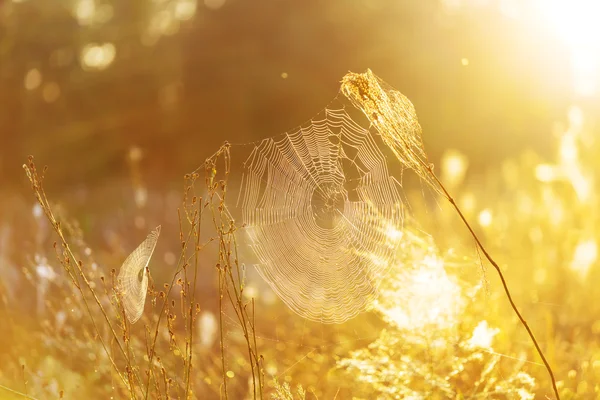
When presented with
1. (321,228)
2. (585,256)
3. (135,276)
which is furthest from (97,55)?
(585,256)

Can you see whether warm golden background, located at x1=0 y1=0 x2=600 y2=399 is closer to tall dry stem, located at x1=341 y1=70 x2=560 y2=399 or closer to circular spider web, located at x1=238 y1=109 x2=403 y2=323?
circular spider web, located at x1=238 y1=109 x2=403 y2=323

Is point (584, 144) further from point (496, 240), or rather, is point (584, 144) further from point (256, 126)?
point (256, 126)

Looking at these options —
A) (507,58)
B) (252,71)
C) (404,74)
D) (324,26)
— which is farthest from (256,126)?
(507,58)

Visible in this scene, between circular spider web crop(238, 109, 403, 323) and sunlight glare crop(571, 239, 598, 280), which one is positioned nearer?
sunlight glare crop(571, 239, 598, 280)

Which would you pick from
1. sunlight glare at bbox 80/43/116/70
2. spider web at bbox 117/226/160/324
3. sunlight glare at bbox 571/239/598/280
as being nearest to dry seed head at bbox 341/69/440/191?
spider web at bbox 117/226/160/324

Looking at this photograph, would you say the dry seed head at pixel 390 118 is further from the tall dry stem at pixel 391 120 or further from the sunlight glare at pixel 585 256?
the sunlight glare at pixel 585 256

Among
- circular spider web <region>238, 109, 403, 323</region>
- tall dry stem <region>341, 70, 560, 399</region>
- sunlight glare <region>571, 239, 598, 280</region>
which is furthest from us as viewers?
circular spider web <region>238, 109, 403, 323</region>
